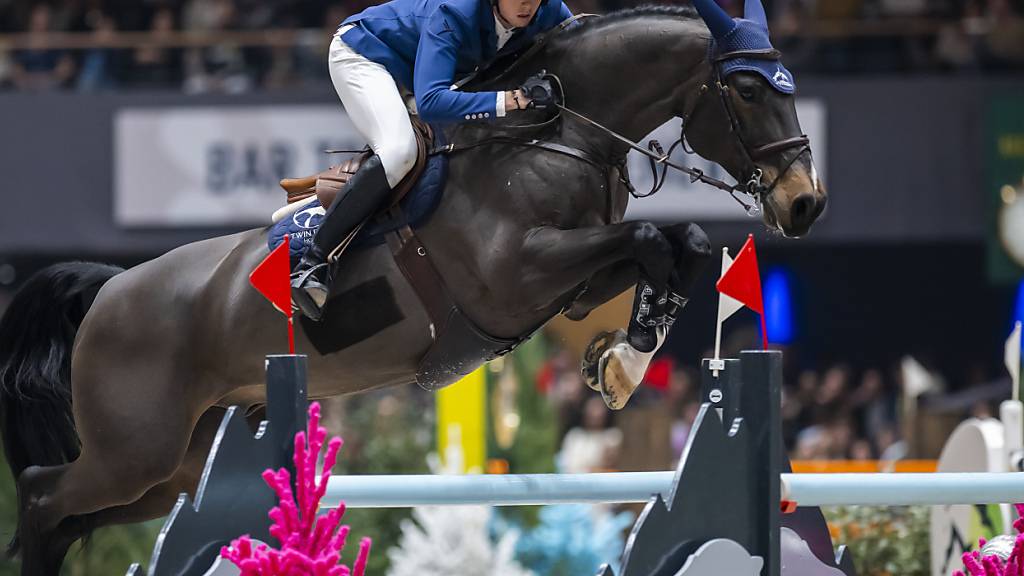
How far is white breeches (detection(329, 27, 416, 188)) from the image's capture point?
369 centimetres

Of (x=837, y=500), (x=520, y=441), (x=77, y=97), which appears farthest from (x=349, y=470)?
(x=77, y=97)

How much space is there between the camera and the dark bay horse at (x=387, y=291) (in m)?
3.53

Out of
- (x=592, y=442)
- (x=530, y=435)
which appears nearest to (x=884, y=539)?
(x=530, y=435)

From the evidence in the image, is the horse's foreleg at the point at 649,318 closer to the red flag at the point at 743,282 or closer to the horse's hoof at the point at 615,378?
the horse's hoof at the point at 615,378

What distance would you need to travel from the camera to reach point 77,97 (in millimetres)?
11258

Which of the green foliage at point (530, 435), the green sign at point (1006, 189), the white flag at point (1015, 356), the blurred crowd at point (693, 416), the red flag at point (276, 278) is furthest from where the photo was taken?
the green sign at point (1006, 189)

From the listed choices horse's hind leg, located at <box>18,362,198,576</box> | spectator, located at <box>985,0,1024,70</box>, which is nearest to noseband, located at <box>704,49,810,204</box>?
horse's hind leg, located at <box>18,362,198,576</box>

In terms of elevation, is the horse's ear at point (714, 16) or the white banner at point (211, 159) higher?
the horse's ear at point (714, 16)

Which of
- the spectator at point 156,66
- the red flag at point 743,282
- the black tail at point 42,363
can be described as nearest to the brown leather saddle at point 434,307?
the red flag at point 743,282

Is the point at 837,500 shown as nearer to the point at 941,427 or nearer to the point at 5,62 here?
the point at 941,427

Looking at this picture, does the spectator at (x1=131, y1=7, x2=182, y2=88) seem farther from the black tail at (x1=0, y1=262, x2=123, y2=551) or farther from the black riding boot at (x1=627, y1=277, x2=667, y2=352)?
the black riding boot at (x1=627, y1=277, x2=667, y2=352)

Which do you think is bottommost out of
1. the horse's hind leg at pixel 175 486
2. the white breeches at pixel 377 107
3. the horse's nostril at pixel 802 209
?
the horse's hind leg at pixel 175 486

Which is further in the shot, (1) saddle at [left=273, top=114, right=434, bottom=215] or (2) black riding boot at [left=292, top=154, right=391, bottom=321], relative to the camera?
(1) saddle at [left=273, top=114, right=434, bottom=215]

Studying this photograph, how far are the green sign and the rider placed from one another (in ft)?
24.4
